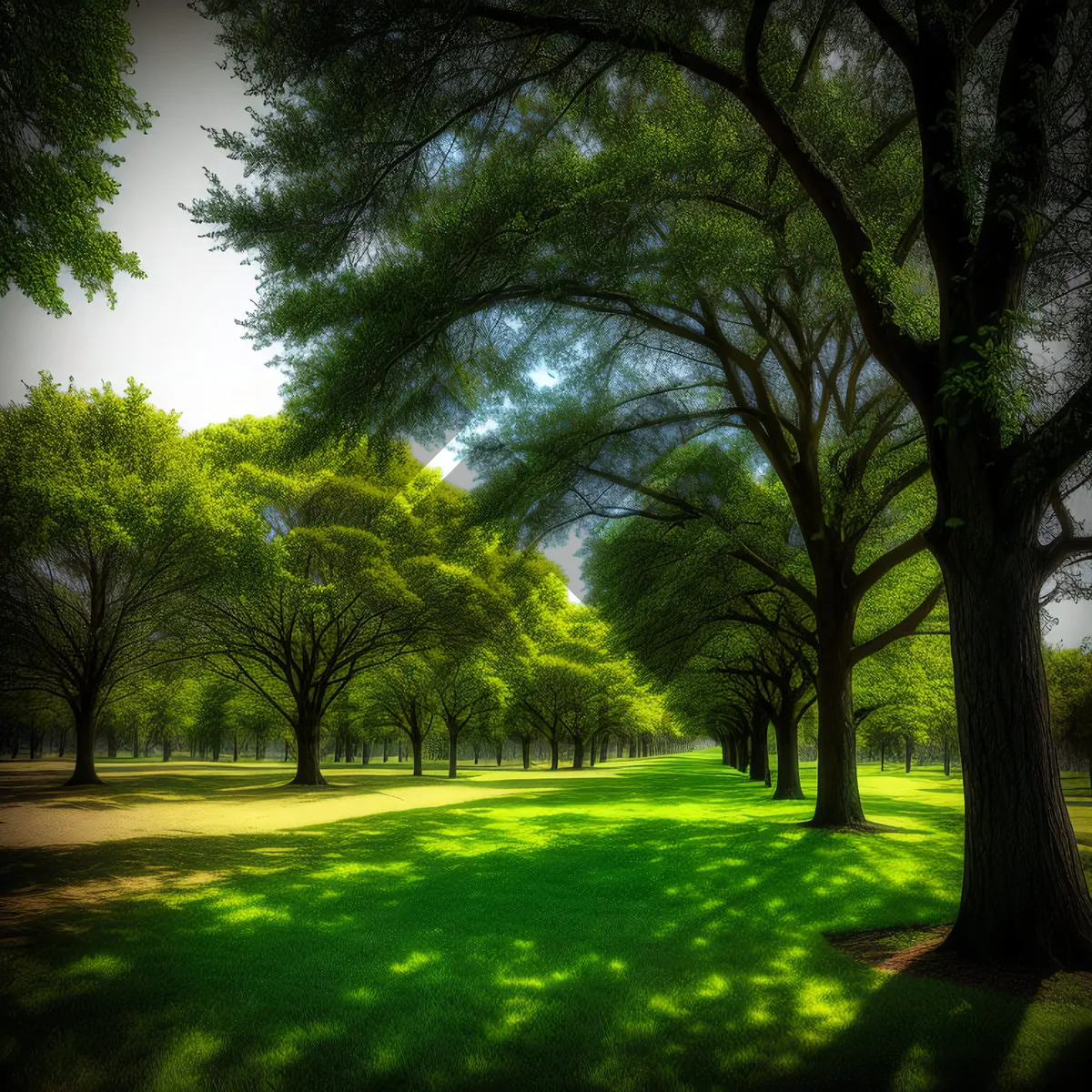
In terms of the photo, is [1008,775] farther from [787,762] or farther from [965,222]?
[787,762]

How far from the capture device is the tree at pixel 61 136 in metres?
5.32

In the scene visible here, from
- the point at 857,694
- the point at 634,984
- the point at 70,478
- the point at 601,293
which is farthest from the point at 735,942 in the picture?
the point at 70,478

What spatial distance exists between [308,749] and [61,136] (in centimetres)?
2482

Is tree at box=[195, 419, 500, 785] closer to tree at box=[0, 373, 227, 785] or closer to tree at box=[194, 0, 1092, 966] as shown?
tree at box=[0, 373, 227, 785]

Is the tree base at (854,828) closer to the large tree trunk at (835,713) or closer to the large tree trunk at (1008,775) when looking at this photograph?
the large tree trunk at (835,713)

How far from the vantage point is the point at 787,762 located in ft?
74.3

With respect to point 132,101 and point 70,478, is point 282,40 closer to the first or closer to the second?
point 132,101

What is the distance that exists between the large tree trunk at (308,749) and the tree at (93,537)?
222 inches

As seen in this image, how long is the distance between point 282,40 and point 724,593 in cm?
1137

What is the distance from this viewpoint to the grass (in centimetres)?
377

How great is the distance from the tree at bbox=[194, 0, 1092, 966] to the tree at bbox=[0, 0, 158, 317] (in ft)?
3.63

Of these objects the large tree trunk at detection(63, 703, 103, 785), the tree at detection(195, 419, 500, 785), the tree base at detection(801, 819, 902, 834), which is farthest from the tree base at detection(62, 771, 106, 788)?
the tree base at detection(801, 819, 902, 834)

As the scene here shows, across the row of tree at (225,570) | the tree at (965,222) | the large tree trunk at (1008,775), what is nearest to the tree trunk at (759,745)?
the row of tree at (225,570)

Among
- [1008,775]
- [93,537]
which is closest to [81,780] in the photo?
[93,537]
